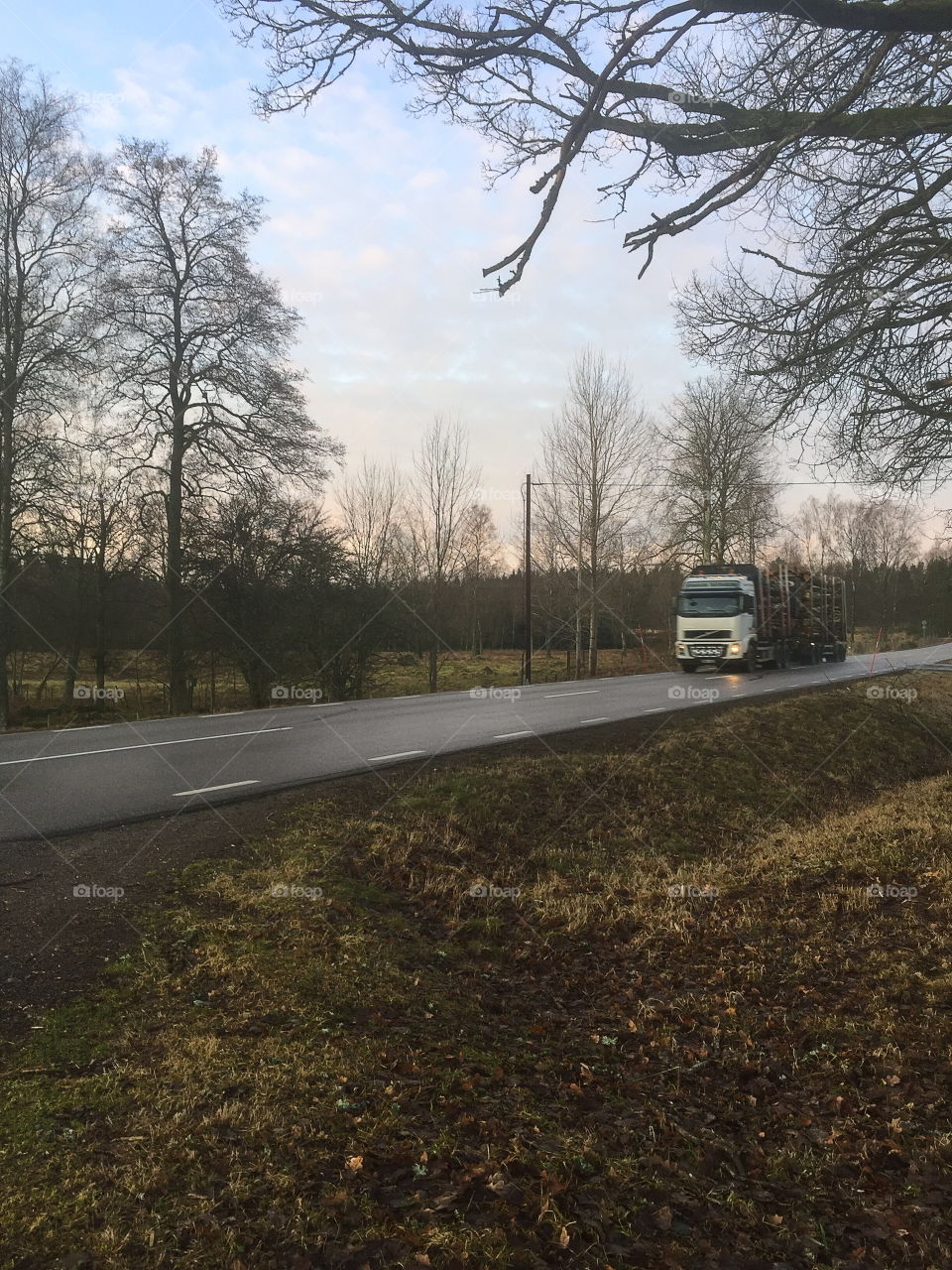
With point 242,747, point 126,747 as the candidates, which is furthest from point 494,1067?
point 126,747

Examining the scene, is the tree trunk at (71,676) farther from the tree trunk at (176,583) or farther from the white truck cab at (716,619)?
the white truck cab at (716,619)

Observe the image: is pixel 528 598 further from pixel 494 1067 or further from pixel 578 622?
pixel 494 1067

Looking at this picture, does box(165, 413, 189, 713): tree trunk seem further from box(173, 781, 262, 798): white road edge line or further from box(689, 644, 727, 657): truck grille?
box(689, 644, 727, 657): truck grille

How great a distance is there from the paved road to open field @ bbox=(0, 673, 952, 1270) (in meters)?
1.68

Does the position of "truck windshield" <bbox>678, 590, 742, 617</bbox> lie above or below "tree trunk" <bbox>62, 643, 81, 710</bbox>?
above

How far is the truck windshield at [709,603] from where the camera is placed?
90.6ft

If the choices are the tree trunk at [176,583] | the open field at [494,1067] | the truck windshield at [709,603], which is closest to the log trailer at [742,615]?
the truck windshield at [709,603]

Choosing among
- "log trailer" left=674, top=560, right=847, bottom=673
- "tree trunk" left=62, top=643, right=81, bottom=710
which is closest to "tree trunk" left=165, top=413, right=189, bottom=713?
"tree trunk" left=62, top=643, right=81, bottom=710

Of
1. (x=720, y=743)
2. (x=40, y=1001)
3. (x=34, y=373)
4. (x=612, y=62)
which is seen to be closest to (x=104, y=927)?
(x=40, y=1001)

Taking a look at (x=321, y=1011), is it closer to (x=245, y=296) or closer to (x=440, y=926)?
(x=440, y=926)

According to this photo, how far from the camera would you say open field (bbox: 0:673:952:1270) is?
3.19 metres

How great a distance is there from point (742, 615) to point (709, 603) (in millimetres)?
1118

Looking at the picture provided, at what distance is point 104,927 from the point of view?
531 cm

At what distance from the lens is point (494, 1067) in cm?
448
